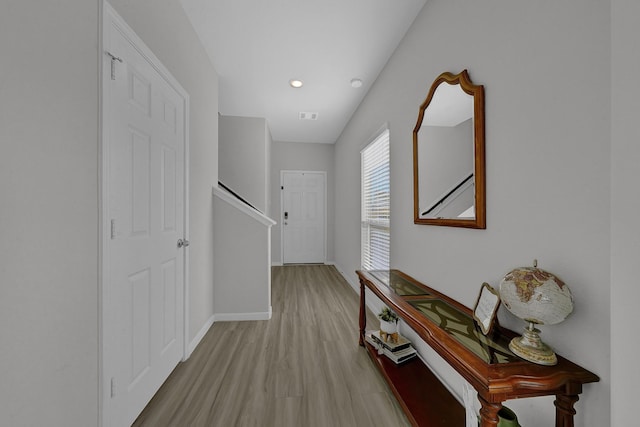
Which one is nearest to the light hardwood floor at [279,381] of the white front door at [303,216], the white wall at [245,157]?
the white wall at [245,157]

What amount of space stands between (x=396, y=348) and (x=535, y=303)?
1.24 m

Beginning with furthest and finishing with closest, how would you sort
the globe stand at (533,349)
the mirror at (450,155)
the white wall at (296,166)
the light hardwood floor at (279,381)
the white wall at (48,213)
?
the white wall at (296,166)
the light hardwood floor at (279,381)
the mirror at (450,155)
the globe stand at (533,349)
the white wall at (48,213)

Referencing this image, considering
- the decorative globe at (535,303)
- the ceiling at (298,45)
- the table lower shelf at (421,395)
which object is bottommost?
the table lower shelf at (421,395)

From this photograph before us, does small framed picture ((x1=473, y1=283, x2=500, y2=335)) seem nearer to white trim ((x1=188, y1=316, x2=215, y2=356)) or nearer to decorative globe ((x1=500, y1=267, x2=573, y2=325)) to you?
decorative globe ((x1=500, y1=267, x2=573, y2=325))

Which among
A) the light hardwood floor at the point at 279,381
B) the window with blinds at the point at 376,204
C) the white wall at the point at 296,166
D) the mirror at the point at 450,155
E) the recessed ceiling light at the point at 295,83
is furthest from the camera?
the white wall at the point at 296,166

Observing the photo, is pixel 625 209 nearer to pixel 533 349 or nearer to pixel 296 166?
pixel 533 349

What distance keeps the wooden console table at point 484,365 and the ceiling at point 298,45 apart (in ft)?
6.76

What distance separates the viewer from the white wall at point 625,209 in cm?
64

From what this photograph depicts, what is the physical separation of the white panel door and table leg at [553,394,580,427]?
5.75 ft

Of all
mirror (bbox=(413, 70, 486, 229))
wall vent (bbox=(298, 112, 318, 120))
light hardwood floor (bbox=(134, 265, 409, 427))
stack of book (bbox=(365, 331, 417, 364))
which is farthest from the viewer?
wall vent (bbox=(298, 112, 318, 120))

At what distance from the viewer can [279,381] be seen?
5.66ft

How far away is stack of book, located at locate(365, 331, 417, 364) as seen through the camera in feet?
6.00

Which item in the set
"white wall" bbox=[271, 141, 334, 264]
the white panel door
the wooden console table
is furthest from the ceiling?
the wooden console table

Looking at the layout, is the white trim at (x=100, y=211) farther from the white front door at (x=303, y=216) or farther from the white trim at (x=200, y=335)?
the white front door at (x=303, y=216)
